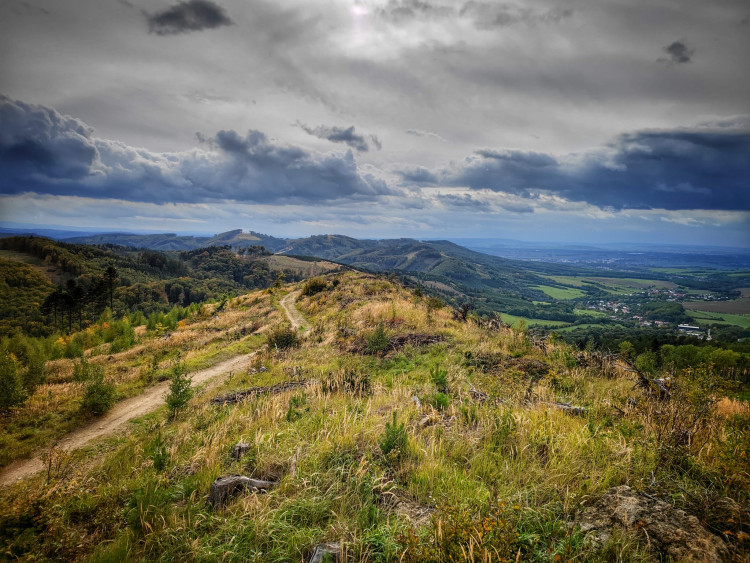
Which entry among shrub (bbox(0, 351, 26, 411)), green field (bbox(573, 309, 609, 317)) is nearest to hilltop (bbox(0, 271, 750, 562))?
shrub (bbox(0, 351, 26, 411))

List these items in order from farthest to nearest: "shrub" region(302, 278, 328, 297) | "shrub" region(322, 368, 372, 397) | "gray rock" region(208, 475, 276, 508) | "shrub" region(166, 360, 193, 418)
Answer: "shrub" region(302, 278, 328, 297), "shrub" region(166, 360, 193, 418), "shrub" region(322, 368, 372, 397), "gray rock" region(208, 475, 276, 508)

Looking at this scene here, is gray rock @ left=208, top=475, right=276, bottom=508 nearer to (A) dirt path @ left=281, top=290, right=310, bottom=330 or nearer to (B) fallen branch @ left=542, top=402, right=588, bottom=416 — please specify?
(B) fallen branch @ left=542, top=402, right=588, bottom=416

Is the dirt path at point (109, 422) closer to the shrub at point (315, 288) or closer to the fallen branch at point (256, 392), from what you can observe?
the fallen branch at point (256, 392)

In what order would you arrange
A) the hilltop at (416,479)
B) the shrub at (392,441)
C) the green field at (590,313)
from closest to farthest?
the hilltop at (416,479) < the shrub at (392,441) < the green field at (590,313)

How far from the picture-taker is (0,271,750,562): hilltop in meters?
3.45

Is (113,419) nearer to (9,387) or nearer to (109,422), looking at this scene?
(109,422)

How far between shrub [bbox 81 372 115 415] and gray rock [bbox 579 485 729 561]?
14.5m

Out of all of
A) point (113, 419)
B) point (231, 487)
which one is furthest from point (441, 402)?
point (113, 419)

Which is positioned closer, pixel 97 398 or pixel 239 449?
pixel 239 449

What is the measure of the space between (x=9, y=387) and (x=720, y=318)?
227251mm

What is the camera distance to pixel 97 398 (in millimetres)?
10922

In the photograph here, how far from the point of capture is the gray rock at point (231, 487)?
4.63m

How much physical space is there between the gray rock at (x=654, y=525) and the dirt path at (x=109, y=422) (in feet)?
37.5

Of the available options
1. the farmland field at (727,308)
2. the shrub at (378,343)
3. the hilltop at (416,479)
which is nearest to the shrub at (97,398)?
the hilltop at (416,479)
